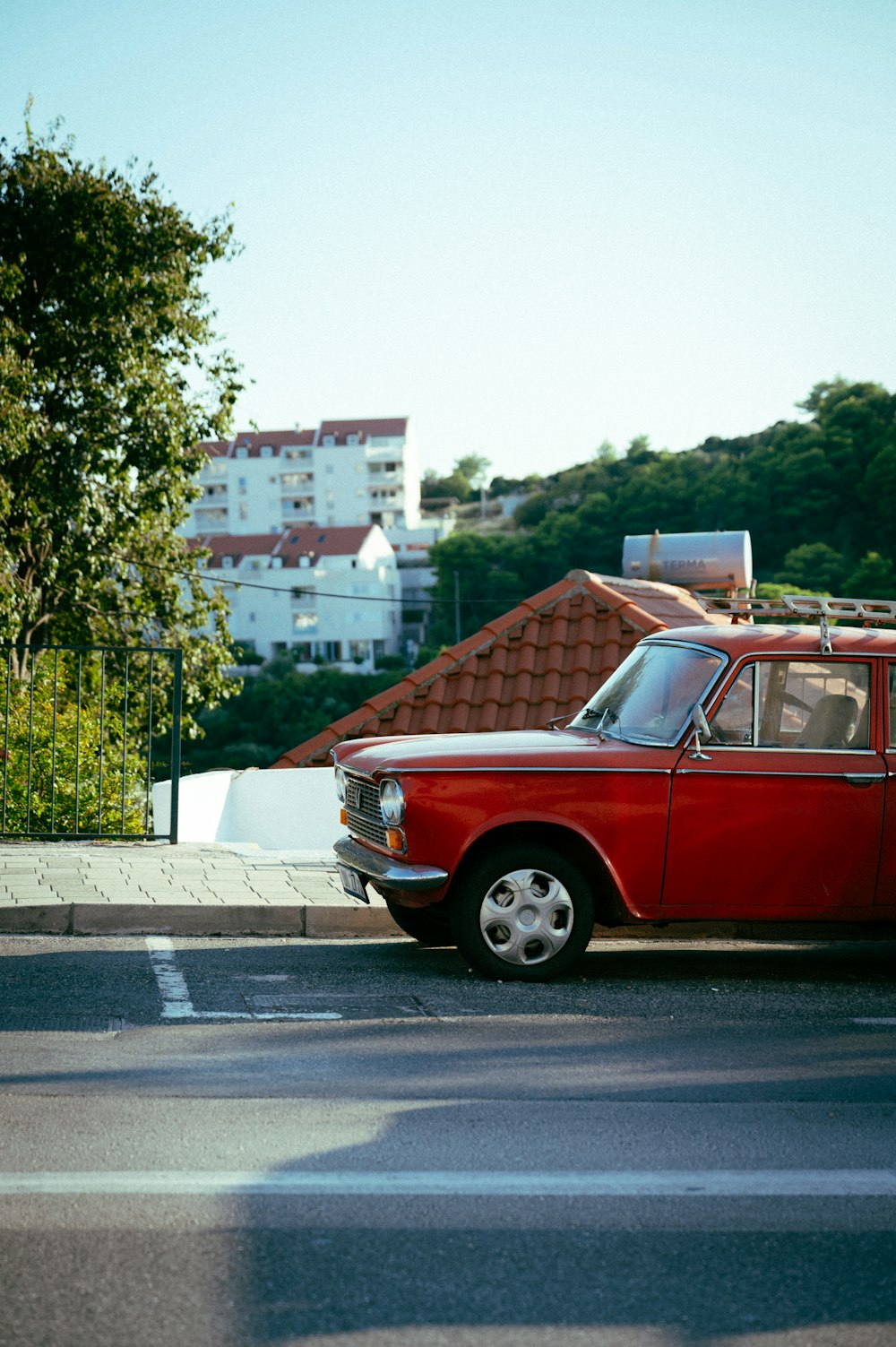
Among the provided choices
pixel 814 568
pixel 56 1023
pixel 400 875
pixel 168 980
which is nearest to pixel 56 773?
pixel 168 980

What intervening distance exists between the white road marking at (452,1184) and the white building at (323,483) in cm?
13507

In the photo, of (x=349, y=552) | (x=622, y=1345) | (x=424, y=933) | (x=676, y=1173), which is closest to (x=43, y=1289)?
(x=622, y=1345)

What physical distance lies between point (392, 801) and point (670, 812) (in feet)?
4.53

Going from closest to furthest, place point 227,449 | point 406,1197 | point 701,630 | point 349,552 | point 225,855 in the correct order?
point 406,1197 < point 701,630 < point 225,855 < point 349,552 < point 227,449

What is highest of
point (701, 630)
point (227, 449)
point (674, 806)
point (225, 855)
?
point (227, 449)

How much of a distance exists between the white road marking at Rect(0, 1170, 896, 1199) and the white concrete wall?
447 inches

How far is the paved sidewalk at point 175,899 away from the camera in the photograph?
8484 mm

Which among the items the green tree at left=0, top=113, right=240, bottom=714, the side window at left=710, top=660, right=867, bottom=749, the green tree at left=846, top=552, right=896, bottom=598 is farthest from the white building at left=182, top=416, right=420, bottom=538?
the side window at left=710, top=660, right=867, bottom=749

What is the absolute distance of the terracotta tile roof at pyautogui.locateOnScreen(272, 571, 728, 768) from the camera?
623 inches

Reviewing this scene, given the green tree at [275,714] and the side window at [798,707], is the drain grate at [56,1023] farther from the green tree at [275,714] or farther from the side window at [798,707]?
the green tree at [275,714]

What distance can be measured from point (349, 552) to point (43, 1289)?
119807 millimetres

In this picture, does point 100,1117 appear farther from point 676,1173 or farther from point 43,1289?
Result: point 676,1173

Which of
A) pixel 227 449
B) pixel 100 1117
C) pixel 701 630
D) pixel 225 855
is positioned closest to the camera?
pixel 100 1117

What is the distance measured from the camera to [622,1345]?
3219mm
